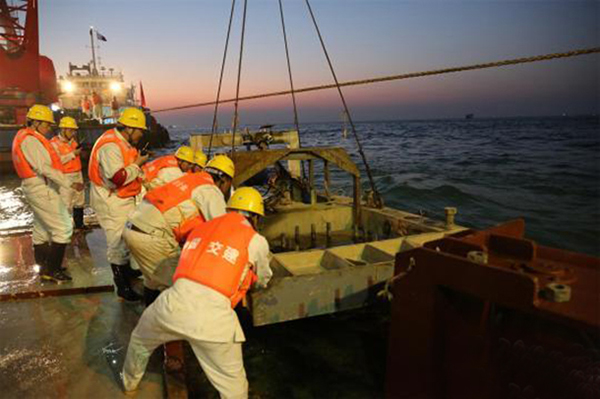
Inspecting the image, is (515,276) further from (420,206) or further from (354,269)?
(420,206)

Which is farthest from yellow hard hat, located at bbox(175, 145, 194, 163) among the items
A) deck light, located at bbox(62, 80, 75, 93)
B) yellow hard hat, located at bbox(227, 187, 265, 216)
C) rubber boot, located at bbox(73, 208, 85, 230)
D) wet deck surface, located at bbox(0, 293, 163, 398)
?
deck light, located at bbox(62, 80, 75, 93)

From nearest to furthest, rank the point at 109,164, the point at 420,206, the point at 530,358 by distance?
the point at 530,358
the point at 109,164
the point at 420,206

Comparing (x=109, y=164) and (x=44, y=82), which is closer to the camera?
(x=109, y=164)

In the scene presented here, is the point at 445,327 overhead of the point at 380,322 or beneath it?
overhead

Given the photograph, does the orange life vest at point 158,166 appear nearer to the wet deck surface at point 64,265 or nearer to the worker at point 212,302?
the wet deck surface at point 64,265

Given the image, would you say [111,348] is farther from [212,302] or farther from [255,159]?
[255,159]

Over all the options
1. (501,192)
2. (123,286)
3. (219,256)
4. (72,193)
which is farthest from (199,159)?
(501,192)

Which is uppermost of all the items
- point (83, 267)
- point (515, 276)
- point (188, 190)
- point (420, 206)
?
point (188, 190)

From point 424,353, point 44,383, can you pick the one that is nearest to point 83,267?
point 44,383

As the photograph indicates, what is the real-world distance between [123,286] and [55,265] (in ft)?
3.80

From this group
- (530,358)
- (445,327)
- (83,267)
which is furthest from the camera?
(83,267)

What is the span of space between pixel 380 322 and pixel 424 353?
2.63 meters

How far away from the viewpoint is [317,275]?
3.64 meters

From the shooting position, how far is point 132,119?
174 inches
